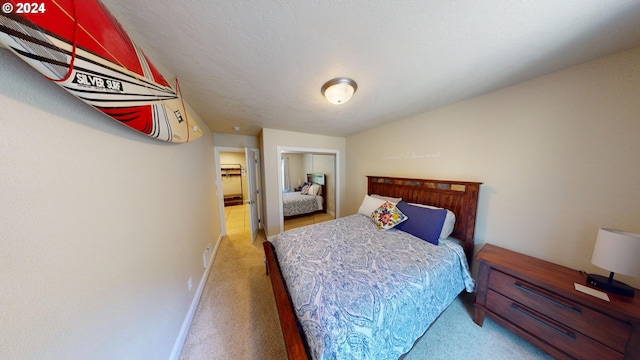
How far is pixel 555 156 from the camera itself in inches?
55.9

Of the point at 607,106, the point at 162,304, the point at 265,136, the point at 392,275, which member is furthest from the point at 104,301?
the point at 607,106

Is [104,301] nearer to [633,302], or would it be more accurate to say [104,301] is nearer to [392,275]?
[392,275]

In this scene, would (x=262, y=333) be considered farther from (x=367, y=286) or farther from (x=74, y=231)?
(x=74, y=231)

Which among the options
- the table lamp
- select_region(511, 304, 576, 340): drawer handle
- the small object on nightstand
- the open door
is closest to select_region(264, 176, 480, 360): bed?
select_region(511, 304, 576, 340): drawer handle

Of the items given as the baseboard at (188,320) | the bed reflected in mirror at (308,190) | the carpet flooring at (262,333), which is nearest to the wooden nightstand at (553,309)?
the carpet flooring at (262,333)

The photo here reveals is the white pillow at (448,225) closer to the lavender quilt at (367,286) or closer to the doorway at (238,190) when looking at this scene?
the lavender quilt at (367,286)

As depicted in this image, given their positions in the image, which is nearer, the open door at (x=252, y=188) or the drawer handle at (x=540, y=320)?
the drawer handle at (x=540, y=320)

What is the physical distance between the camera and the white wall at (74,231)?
47cm

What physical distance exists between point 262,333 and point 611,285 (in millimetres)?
2580

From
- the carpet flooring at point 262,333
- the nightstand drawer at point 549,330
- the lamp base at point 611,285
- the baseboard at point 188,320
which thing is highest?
the lamp base at point 611,285

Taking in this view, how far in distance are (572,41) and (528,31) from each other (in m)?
0.40

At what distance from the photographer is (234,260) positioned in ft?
8.59

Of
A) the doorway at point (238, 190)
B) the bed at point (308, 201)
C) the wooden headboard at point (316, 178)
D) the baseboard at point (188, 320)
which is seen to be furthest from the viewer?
the wooden headboard at point (316, 178)

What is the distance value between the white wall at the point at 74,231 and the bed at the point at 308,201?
2.71 meters
